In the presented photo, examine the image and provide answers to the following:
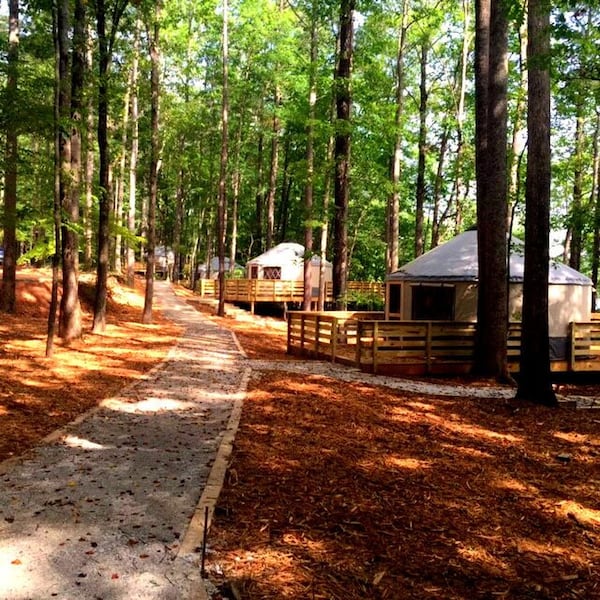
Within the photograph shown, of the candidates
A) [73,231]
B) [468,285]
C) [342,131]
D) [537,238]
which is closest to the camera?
[537,238]

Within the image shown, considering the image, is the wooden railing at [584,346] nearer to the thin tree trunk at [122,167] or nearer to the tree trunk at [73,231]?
the tree trunk at [73,231]

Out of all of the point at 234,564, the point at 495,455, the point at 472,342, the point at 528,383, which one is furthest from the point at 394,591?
the point at 472,342

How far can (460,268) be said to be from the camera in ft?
47.1

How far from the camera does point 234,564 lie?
319 cm

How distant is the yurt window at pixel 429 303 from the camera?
51.6 feet

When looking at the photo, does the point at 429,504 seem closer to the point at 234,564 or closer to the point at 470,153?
the point at 234,564

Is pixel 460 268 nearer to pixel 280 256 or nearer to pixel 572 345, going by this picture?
pixel 572 345

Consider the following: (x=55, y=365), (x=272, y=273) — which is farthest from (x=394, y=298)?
(x=272, y=273)

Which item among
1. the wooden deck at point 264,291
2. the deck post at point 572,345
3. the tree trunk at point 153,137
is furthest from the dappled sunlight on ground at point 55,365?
the wooden deck at point 264,291

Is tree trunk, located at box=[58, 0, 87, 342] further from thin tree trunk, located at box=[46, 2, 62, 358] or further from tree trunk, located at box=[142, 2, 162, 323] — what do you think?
tree trunk, located at box=[142, 2, 162, 323]

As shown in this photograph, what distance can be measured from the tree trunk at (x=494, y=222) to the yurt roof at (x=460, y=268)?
2819mm

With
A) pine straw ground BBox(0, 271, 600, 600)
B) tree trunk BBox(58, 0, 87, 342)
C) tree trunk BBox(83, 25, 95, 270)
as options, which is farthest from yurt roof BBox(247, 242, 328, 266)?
pine straw ground BBox(0, 271, 600, 600)

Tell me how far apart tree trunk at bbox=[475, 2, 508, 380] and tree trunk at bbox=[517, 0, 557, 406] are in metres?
1.65

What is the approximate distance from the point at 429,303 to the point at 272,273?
17.9 m
